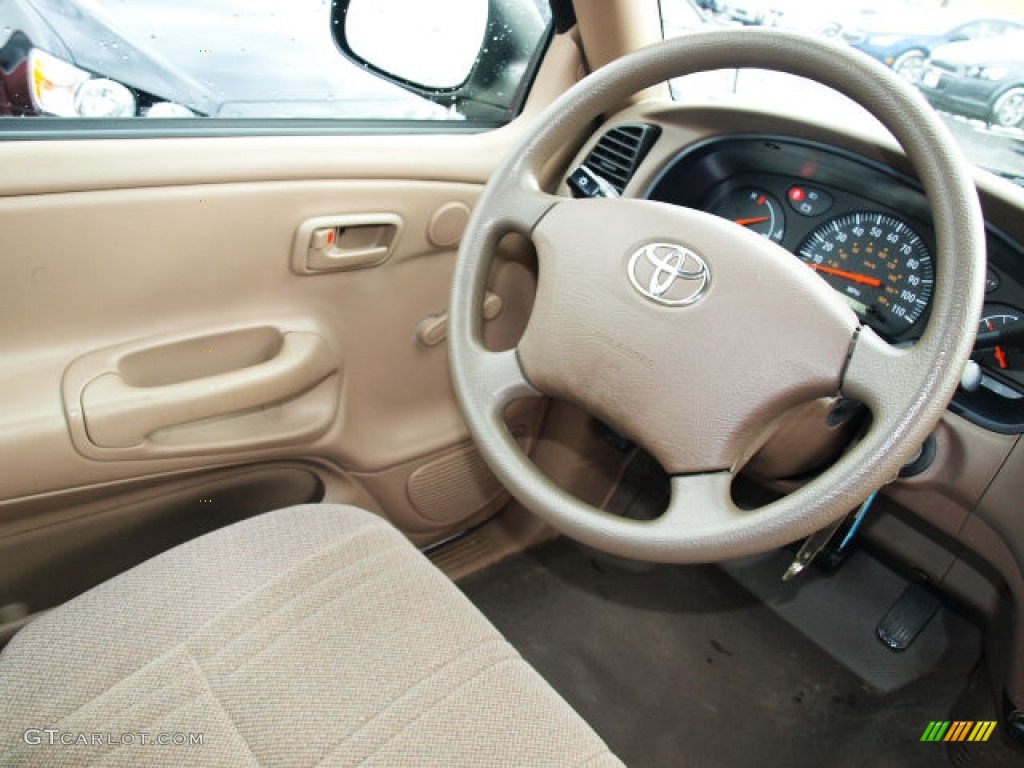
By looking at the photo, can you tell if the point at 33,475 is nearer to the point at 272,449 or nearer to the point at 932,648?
the point at 272,449

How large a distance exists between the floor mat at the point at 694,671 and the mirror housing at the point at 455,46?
0.96 meters

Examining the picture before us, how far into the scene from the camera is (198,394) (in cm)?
119

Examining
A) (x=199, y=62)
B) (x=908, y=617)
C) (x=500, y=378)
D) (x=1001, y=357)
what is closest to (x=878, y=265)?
(x=1001, y=357)

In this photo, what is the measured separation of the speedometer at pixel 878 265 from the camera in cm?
103

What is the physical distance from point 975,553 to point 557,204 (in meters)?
0.79

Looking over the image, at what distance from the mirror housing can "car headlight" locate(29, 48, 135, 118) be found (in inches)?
15.5

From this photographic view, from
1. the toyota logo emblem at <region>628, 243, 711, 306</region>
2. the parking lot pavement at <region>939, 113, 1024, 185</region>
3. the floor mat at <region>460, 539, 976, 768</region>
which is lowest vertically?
the floor mat at <region>460, 539, 976, 768</region>

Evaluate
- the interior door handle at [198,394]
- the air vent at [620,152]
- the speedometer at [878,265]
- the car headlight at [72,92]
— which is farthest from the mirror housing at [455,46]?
the speedometer at [878,265]

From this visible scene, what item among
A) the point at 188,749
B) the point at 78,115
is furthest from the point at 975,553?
the point at 78,115

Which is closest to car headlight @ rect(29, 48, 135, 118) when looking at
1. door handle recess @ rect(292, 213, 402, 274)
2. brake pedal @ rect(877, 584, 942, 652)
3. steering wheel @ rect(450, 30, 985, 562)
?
door handle recess @ rect(292, 213, 402, 274)

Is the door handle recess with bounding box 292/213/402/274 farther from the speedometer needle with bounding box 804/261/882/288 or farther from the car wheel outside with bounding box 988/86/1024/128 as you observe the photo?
the car wheel outside with bounding box 988/86/1024/128

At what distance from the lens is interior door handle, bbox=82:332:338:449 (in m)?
1.10

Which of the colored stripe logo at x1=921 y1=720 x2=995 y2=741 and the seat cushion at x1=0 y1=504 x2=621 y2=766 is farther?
the colored stripe logo at x1=921 y1=720 x2=995 y2=741

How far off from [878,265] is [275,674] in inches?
35.4
